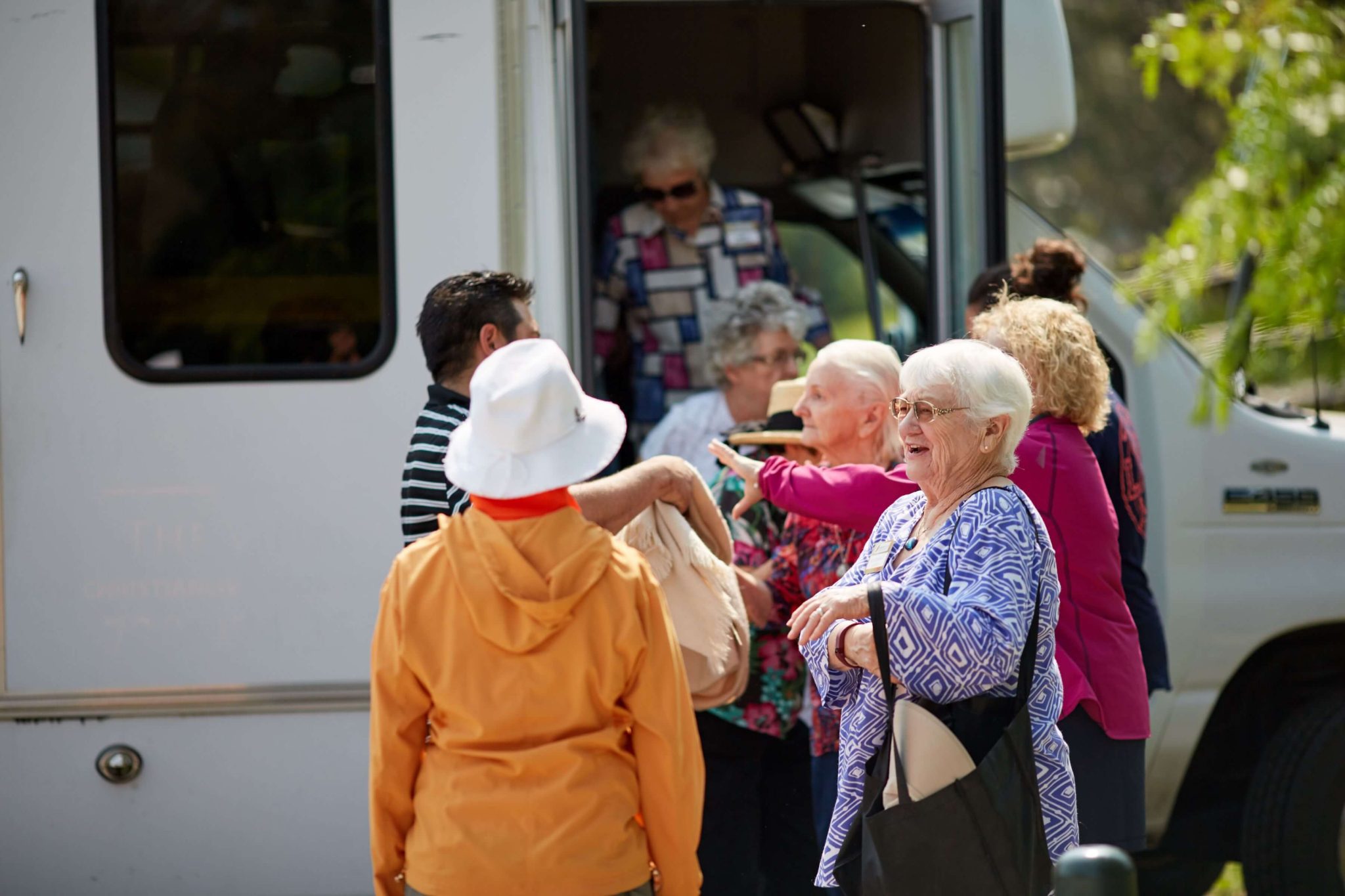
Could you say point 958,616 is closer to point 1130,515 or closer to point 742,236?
point 1130,515

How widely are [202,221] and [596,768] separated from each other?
6.41 feet

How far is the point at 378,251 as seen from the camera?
11.6ft

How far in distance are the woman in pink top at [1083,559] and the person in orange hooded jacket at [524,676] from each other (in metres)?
0.82

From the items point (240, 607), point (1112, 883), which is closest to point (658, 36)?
point (240, 607)

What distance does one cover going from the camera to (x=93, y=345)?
343cm

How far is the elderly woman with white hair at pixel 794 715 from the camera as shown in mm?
3121

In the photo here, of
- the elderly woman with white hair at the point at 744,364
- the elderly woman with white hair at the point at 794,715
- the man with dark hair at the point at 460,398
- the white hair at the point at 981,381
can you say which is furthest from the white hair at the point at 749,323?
the white hair at the point at 981,381

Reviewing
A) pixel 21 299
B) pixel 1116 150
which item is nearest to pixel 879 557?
pixel 21 299

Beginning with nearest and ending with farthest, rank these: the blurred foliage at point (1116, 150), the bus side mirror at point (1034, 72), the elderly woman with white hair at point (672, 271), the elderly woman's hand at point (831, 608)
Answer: the elderly woman's hand at point (831, 608)
the bus side mirror at point (1034, 72)
the elderly woman with white hair at point (672, 271)
the blurred foliage at point (1116, 150)

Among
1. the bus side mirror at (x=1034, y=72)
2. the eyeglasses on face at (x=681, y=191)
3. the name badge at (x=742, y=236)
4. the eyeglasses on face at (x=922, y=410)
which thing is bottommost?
the eyeglasses on face at (x=922, y=410)

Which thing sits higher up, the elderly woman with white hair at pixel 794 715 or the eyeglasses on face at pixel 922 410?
the eyeglasses on face at pixel 922 410

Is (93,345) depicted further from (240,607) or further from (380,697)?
(380,697)

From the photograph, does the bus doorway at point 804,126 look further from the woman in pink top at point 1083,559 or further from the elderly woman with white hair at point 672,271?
the woman in pink top at point 1083,559

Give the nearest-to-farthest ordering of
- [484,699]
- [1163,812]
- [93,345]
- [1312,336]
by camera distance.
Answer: [484,699] → [1312,336] → [93,345] → [1163,812]
